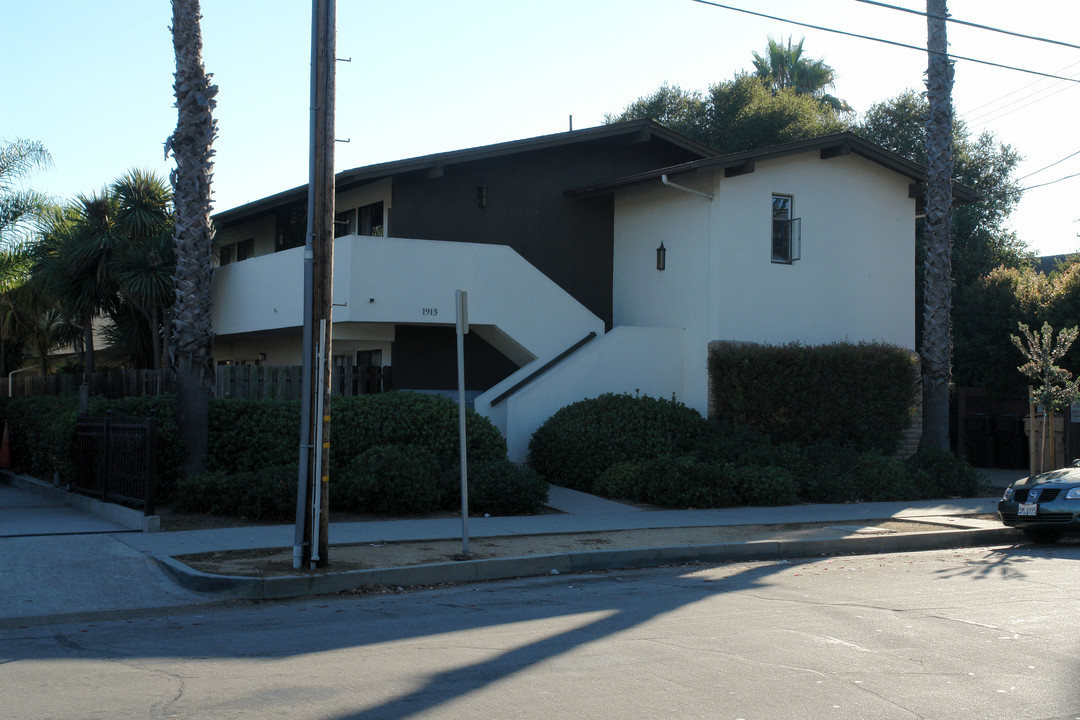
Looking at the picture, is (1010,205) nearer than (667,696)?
No

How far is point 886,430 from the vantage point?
61.3 feet

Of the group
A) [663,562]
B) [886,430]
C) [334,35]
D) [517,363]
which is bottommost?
[663,562]

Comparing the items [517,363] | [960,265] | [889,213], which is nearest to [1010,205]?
[960,265]

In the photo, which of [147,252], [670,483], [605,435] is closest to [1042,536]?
[670,483]

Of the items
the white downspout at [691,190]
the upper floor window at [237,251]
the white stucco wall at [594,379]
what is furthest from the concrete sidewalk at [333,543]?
the upper floor window at [237,251]

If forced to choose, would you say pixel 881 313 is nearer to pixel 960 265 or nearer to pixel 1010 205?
pixel 960 265

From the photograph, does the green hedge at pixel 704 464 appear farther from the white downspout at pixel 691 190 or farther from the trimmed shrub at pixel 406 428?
the white downspout at pixel 691 190

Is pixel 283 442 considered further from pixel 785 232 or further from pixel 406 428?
pixel 785 232

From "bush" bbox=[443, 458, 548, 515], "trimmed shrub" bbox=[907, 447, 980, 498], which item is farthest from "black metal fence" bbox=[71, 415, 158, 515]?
"trimmed shrub" bbox=[907, 447, 980, 498]

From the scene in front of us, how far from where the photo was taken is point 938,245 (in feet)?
62.6

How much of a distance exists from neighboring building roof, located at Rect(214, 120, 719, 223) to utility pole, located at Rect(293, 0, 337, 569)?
7798 millimetres

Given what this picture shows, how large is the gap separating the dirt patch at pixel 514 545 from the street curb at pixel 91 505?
1.88 metres

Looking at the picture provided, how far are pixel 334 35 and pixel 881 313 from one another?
14140 mm

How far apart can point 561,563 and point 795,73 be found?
126 feet
